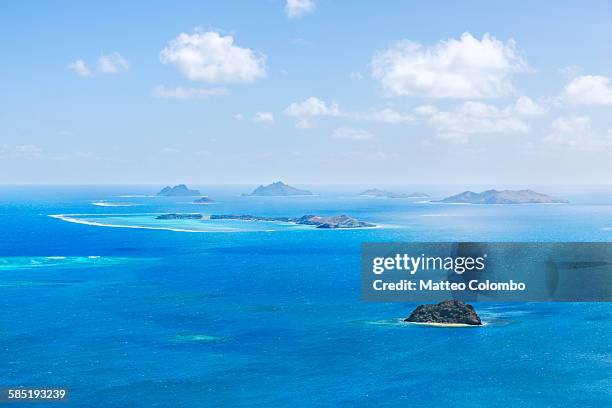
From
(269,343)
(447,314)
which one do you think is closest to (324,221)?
(447,314)

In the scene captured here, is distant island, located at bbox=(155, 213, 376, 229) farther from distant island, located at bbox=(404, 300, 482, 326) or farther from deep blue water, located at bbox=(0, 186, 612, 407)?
distant island, located at bbox=(404, 300, 482, 326)

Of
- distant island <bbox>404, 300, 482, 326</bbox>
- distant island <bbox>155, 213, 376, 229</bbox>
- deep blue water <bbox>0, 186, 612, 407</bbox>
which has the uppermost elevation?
distant island <bbox>155, 213, 376, 229</bbox>

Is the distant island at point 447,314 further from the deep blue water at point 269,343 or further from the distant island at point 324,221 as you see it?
the distant island at point 324,221

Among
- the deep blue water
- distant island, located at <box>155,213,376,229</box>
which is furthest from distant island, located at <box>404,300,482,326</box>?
distant island, located at <box>155,213,376,229</box>

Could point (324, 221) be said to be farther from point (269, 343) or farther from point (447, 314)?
point (269, 343)

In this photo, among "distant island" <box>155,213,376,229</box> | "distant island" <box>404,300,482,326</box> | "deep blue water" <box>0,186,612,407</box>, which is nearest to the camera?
"deep blue water" <box>0,186,612,407</box>

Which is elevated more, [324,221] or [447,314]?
[324,221]

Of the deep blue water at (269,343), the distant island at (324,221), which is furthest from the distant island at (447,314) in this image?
the distant island at (324,221)

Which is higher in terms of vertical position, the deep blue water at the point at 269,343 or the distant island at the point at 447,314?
the distant island at the point at 447,314

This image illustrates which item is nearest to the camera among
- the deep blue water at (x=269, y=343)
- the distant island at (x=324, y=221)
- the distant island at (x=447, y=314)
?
the deep blue water at (x=269, y=343)

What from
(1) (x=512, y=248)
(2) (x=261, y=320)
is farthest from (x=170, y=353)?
(1) (x=512, y=248)
